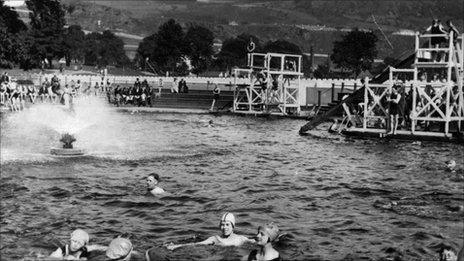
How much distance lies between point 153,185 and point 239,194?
279cm

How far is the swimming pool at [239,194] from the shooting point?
1484cm

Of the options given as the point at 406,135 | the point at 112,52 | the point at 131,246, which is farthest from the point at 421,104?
the point at 112,52

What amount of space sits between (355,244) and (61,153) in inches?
645

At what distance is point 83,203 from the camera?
18719 mm

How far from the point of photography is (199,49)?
16162 centimetres

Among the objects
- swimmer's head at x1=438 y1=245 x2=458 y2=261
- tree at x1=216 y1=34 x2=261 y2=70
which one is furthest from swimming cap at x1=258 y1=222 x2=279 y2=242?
tree at x1=216 y1=34 x2=261 y2=70

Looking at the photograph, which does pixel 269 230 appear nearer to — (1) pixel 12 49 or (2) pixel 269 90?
(2) pixel 269 90

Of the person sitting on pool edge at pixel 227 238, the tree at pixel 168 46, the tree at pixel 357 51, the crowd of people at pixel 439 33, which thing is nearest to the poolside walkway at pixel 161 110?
the crowd of people at pixel 439 33

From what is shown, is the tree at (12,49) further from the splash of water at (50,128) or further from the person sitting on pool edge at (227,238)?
the person sitting on pool edge at (227,238)

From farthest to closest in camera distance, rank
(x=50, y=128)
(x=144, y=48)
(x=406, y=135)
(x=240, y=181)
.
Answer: (x=144, y=48) → (x=50, y=128) → (x=406, y=135) → (x=240, y=181)

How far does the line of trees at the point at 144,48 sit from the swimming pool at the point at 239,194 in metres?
77.2

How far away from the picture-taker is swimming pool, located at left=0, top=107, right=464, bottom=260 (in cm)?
1484

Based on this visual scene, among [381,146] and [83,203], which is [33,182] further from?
[381,146]

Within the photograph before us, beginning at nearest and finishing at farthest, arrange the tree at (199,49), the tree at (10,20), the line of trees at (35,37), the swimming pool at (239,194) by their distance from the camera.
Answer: the swimming pool at (239,194)
the line of trees at (35,37)
the tree at (10,20)
the tree at (199,49)
